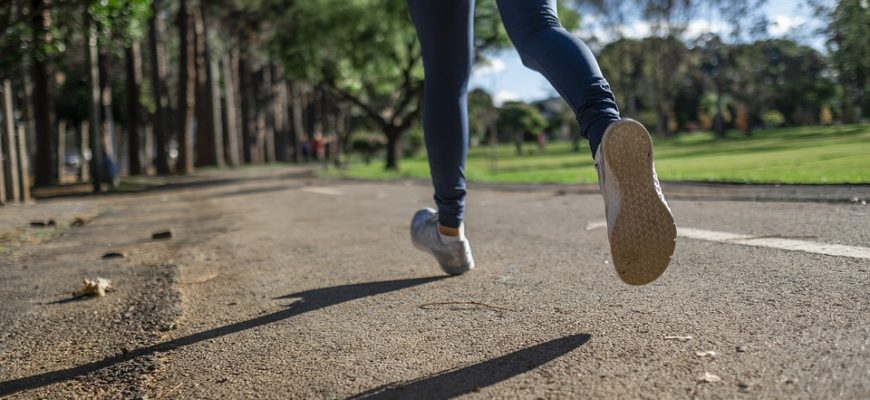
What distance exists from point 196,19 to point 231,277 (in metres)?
29.2

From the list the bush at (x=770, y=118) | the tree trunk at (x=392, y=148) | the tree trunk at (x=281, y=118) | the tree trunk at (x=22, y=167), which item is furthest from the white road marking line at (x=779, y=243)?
the bush at (x=770, y=118)

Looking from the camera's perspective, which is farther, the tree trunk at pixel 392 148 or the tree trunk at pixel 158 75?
the tree trunk at pixel 158 75


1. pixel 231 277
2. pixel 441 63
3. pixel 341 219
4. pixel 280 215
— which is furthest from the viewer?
pixel 280 215

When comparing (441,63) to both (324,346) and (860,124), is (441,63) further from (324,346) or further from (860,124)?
(860,124)

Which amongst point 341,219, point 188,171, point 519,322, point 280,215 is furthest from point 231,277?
point 188,171

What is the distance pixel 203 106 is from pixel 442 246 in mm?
31315

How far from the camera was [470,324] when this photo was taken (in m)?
2.06

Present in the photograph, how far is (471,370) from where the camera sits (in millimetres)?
1650

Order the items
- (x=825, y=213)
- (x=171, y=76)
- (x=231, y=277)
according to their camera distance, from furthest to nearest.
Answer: (x=171, y=76) → (x=825, y=213) → (x=231, y=277)

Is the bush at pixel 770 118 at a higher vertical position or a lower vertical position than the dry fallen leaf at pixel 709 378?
higher

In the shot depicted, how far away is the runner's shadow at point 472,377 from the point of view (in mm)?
1535

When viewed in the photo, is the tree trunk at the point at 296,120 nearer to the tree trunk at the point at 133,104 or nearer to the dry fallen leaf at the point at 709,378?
the tree trunk at the point at 133,104

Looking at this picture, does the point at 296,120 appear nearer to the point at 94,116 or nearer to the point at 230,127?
the point at 230,127

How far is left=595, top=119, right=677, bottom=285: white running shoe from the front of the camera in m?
1.79
